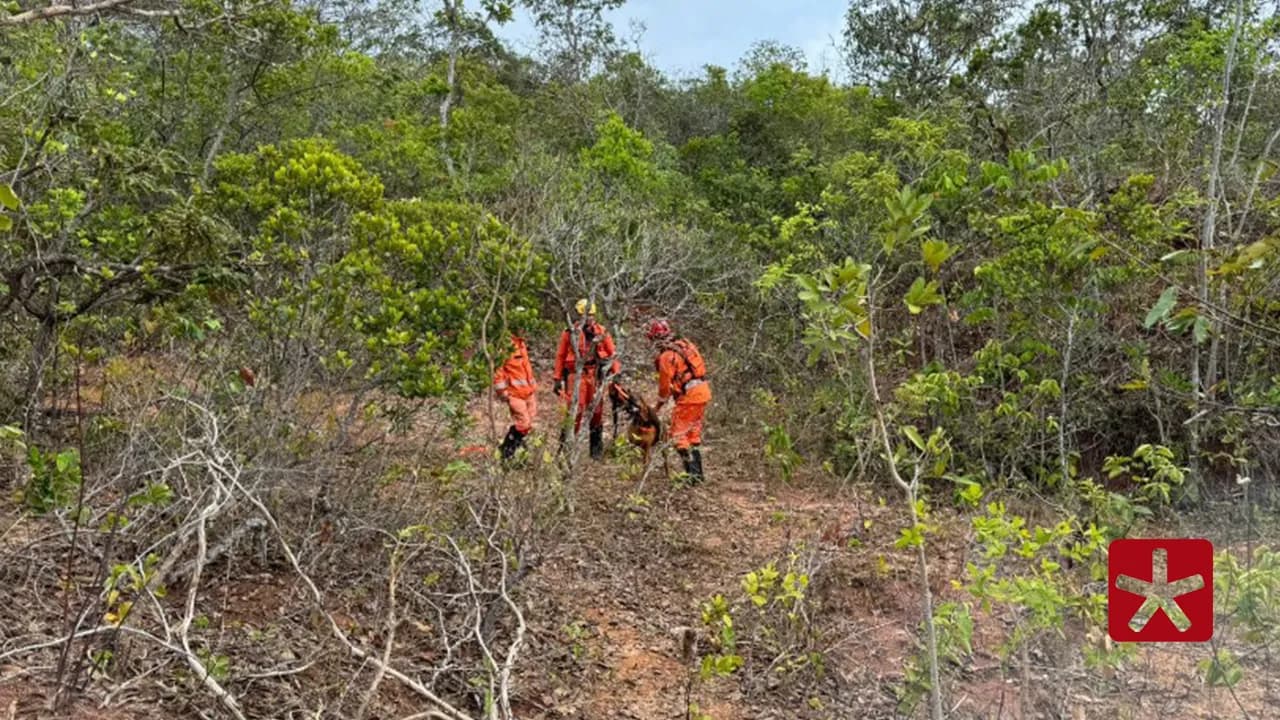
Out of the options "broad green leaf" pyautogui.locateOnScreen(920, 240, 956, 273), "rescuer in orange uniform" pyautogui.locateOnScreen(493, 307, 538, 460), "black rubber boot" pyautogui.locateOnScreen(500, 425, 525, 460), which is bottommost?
"black rubber boot" pyautogui.locateOnScreen(500, 425, 525, 460)

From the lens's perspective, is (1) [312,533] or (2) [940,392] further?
(2) [940,392]

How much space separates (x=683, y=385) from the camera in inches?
304

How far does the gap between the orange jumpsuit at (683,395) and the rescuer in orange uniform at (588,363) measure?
1.40 ft

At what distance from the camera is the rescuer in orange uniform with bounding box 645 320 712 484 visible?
302 inches

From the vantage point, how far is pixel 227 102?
10945 millimetres

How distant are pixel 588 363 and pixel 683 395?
0.87 meters

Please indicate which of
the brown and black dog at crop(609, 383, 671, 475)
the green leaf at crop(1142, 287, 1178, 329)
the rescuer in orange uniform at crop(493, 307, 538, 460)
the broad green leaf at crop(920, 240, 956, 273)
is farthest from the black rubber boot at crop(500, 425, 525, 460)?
the green leaf at crop(1142, 287, 1178, 329)

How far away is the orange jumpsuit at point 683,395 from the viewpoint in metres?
7.67

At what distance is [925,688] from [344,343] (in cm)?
358

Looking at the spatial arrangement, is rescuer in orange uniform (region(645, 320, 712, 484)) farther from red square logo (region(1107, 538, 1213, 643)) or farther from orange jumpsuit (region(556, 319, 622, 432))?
red square logo (region(1107, 538, 1213, 643))

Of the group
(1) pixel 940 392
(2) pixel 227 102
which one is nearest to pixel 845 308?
(1) pixel 940 392

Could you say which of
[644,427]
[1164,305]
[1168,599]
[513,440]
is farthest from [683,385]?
[1164,305]

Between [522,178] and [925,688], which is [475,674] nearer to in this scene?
[925,688]

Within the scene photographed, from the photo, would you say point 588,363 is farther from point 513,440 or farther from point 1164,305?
point 1164,305
